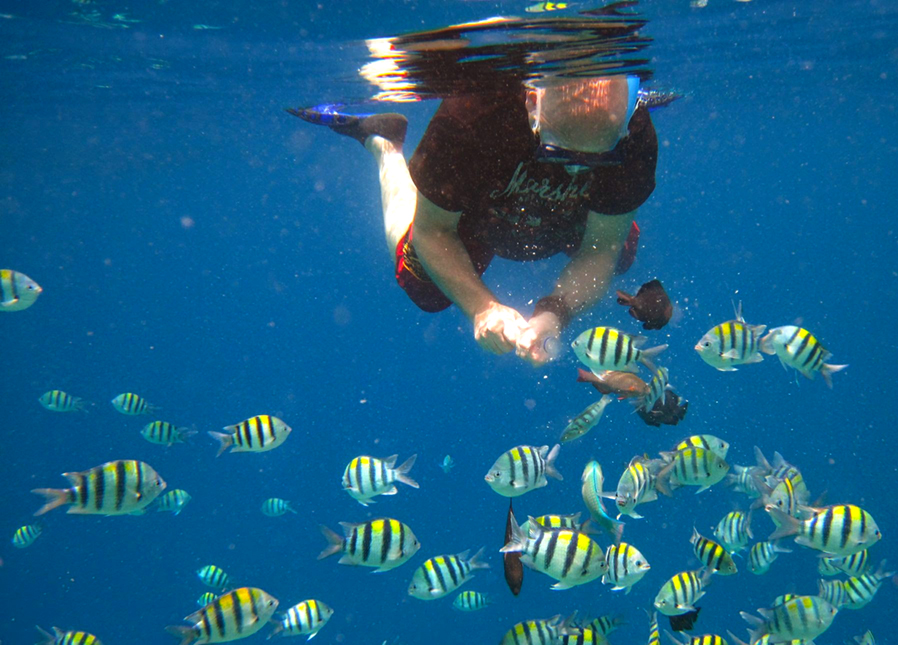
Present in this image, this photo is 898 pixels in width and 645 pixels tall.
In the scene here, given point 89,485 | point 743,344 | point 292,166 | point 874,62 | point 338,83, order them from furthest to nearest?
point 292,166, point 874,62, point 338,83, point 743,344, point 89,485

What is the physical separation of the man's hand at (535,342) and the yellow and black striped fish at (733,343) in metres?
1.97

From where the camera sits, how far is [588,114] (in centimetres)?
318

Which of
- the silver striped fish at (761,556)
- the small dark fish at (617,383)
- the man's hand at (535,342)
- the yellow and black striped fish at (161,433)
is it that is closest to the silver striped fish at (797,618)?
the silver striped fish at (761,556)

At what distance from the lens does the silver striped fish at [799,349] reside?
4.98 metres

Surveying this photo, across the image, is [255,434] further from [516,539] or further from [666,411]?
[666,411]

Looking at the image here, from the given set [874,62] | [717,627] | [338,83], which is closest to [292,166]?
[338,83]

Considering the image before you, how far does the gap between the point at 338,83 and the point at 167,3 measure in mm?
4645

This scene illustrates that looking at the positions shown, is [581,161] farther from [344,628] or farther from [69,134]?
[69,134]

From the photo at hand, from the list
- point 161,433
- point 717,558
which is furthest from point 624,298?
point 161,433

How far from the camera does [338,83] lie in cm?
1482

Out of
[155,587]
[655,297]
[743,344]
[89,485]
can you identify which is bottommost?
[155,587]

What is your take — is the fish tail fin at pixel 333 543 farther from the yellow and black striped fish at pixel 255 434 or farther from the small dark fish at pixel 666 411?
the small dark fish at pixel 666 411

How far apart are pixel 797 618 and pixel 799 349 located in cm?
221

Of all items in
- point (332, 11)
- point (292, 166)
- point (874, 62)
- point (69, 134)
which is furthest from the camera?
point (292, 166)
